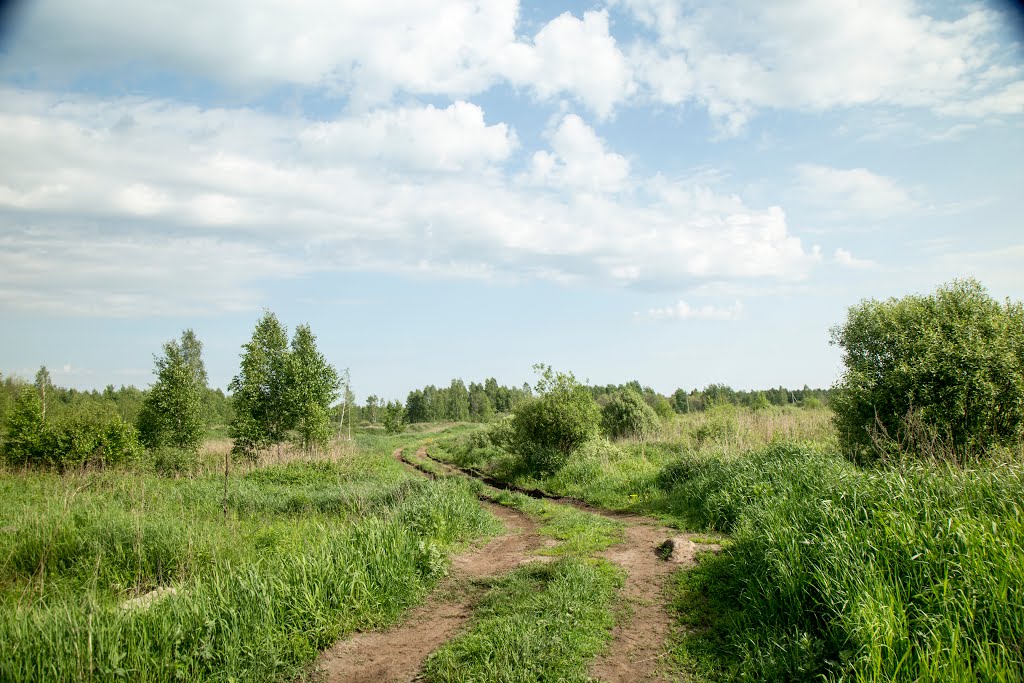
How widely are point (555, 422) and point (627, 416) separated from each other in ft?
51.3

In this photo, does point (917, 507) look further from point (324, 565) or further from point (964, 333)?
point (964, 333)

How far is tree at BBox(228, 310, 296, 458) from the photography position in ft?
90.2

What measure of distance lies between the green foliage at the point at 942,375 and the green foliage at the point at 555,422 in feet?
26.9

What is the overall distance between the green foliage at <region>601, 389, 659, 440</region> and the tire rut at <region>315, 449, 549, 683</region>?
81.9 ft

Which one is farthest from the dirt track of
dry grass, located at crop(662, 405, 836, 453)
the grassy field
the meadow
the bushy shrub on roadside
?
the bushy shrub on roadside

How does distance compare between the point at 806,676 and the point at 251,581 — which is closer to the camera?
the point at 806,676

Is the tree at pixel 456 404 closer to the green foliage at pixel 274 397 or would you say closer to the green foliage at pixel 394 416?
the green foliage at pixel 394 416

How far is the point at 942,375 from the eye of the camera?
1134 cm

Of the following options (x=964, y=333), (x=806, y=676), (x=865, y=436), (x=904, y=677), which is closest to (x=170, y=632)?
(x=806, y=676)

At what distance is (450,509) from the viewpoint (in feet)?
32.7

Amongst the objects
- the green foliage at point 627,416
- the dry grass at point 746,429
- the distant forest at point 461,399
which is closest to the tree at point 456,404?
the distant forest at point 461,399

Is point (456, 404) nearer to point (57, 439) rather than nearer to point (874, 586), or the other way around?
point (57, 439)

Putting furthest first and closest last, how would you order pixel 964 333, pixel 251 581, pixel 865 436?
pixel 865 436 < pixel 964 333 < pixel 251 581

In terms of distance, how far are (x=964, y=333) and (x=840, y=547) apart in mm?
9366
